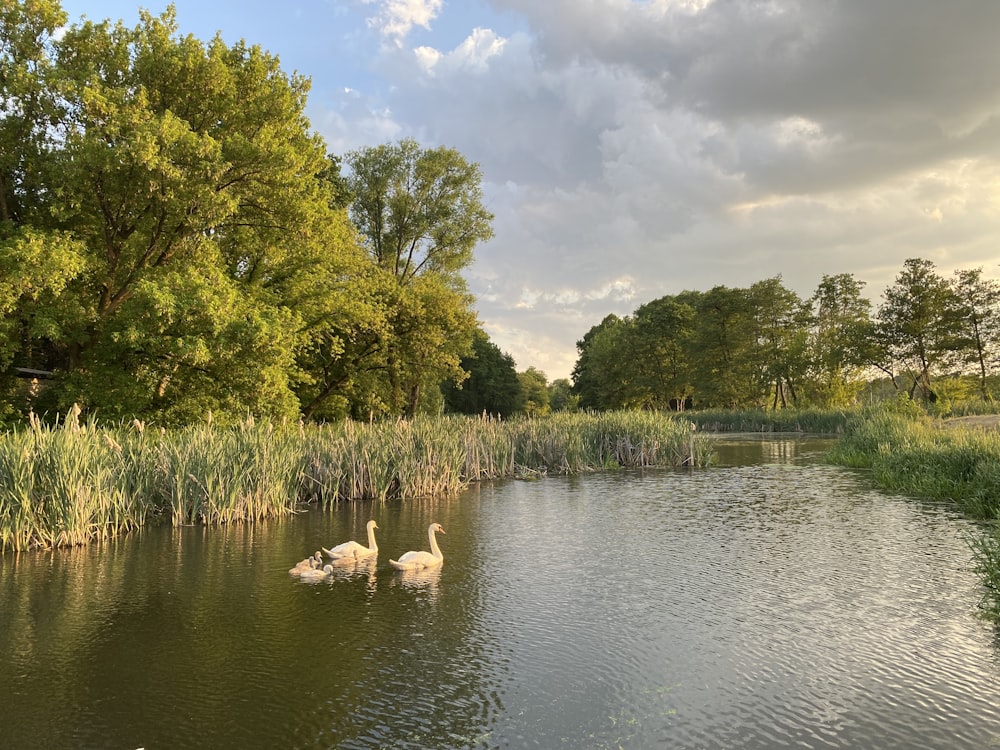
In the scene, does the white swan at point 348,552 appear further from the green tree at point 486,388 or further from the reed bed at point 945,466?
the green tree at point 486,388

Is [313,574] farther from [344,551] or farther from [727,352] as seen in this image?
[727,352]

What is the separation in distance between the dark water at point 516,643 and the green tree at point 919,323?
37.1m

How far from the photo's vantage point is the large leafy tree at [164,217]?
1742 centimetres

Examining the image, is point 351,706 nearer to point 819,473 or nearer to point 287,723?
point 287,723

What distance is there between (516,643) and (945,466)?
42.9 feet

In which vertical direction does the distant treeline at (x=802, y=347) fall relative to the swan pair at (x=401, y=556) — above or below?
above

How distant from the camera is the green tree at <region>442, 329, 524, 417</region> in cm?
7288

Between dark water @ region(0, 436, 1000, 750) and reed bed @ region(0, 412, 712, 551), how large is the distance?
2.26 feet

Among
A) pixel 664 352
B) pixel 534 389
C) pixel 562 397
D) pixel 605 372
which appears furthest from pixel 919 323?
pixel 562 397

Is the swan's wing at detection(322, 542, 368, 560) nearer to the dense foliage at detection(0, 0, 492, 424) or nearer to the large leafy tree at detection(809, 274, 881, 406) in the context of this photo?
the dense foliage at detection(0, 0, 492, 424)

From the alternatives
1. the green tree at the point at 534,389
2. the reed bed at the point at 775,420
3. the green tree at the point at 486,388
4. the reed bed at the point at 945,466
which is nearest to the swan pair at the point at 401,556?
the reed bed at the point at 945,466

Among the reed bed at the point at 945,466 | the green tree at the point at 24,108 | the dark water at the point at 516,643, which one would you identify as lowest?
the dark water at the point at 516,643

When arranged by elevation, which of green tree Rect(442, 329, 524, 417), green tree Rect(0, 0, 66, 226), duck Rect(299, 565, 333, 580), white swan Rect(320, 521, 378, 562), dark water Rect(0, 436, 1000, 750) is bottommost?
dark water Rect(0, 436, 1000, 750)

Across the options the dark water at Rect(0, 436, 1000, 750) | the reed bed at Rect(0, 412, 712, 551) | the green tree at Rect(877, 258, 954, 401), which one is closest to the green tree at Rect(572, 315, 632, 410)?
the green tree at Rect(877, 258, 954, 401)
